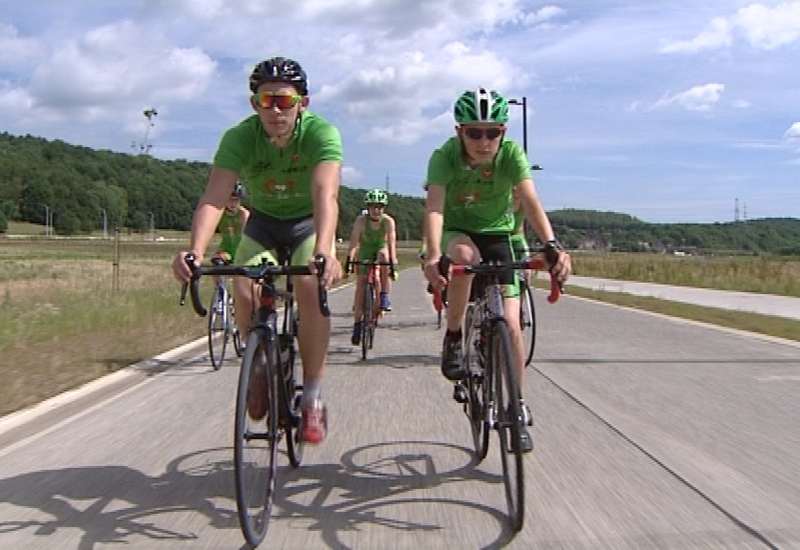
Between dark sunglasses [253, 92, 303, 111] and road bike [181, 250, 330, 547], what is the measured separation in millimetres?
839

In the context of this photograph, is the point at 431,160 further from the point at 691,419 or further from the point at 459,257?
the point at 691,419

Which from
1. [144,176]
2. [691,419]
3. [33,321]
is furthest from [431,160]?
[144,176]

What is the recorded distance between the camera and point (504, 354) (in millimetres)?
4219

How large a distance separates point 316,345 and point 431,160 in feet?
4.38

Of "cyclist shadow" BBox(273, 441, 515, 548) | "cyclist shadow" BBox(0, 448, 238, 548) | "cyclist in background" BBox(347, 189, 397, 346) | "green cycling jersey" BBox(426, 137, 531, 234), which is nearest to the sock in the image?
"cyclist shadow" BBox(273, 441, 515, 548)

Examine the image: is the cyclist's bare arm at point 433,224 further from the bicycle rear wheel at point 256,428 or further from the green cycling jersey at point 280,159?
the bicycle rear wheel at point 256,428

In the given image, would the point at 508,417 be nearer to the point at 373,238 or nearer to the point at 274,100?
the point at 274,100

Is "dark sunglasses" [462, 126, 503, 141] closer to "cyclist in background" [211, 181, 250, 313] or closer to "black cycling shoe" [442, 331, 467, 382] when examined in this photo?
"black cycling shoe" [442, 331, 467, 382]

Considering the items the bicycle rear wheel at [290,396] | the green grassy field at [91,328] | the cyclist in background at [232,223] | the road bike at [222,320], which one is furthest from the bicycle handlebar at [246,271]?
the road bike at [222,320]

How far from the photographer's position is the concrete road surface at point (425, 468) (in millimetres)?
3916

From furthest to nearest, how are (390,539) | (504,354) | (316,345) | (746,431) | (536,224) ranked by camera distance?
(746,431), (536,224), (316,345), (504,354), (390,539)

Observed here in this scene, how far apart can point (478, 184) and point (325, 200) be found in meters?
1.21

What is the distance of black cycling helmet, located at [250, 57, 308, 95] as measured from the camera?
4.37 metres

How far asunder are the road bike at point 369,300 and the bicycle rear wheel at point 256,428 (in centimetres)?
635
